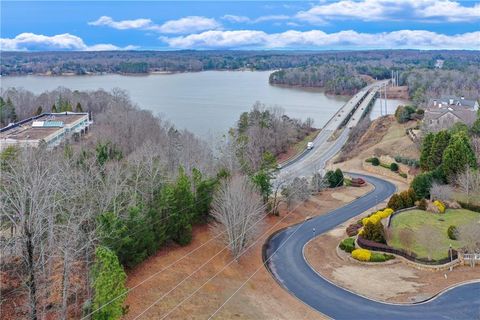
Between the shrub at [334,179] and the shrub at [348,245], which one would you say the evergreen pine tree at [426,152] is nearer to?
the shrub at [334,179]

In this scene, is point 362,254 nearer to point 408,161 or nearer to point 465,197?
→ point 465,197

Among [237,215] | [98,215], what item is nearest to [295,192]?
[237,215]

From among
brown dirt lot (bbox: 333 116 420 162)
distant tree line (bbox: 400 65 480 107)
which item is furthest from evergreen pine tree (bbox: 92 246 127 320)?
distant tree line (bbox: 400 65 480 107)

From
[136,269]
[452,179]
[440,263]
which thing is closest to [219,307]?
[136,269]

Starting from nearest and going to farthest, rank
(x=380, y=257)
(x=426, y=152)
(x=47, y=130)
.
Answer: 1. (x=380, y=257)
2. (x=426, y=152)
3. (x=47, y=130)

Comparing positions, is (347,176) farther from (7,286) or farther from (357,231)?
(7,286)

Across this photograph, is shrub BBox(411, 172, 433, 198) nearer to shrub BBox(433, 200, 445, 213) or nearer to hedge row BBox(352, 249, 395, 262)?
shrub BBox(433, 200, 445, 213)
